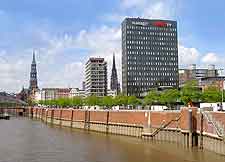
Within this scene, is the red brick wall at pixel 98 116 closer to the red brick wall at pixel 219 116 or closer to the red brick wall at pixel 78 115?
the red brick wall at pixel 78 115

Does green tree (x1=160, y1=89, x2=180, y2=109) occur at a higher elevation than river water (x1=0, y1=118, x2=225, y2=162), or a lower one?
higher

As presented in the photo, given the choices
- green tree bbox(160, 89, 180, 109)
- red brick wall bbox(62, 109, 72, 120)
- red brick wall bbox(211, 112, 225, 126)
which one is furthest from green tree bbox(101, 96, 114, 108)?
red brick wall bbox(211, 112, 225, 126)

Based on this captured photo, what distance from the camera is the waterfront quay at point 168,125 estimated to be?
6316 cm

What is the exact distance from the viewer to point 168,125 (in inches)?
3275

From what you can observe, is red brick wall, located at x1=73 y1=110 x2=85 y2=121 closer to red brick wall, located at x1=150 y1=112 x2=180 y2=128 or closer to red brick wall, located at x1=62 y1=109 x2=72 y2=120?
red brick wall, located at x1=62 y1=109 x2=72 y2=120

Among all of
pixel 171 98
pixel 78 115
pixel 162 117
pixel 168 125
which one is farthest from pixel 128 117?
pixel 78 115

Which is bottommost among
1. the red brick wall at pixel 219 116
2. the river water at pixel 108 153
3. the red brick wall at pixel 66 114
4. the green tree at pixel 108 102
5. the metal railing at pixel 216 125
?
the river water at pixel 108 153

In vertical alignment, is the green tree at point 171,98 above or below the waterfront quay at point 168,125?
above

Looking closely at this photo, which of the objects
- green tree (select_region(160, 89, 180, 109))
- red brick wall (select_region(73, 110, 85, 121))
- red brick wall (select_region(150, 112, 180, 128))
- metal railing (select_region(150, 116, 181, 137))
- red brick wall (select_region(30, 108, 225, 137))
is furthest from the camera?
red brick wall (select_region(73, 110, 85, 121))

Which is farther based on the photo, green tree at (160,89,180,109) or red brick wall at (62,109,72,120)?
red brick wall at (62,109,72,120)

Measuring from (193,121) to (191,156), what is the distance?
12271 mm

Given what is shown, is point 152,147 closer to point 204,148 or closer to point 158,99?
point 204,148

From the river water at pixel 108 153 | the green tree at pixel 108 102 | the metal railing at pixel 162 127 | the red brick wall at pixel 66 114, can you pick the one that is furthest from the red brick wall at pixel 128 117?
the green tree at pixel 108 102

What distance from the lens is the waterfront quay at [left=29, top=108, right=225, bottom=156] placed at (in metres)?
63.2
